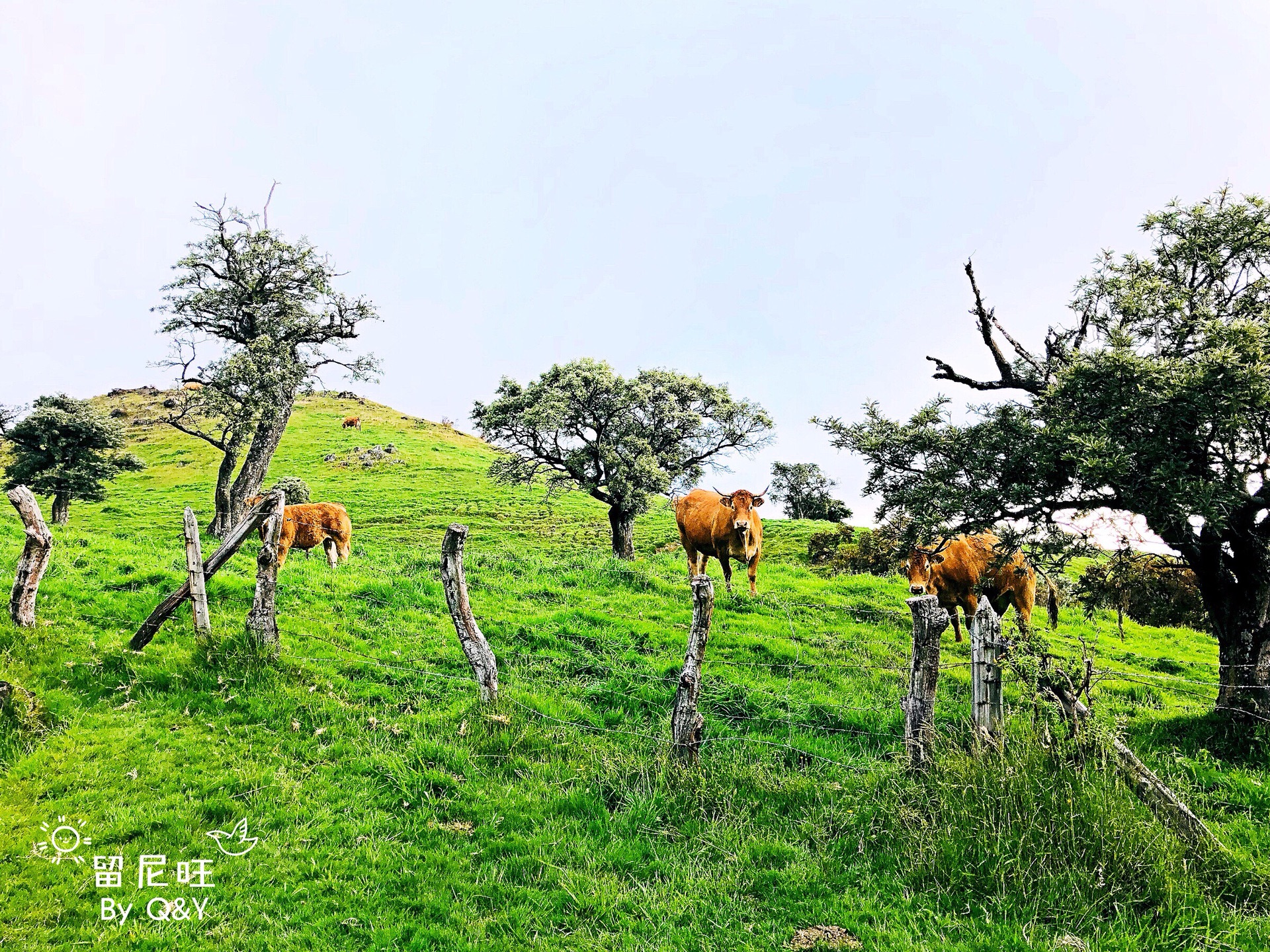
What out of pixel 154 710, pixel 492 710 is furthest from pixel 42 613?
pixel 492 710

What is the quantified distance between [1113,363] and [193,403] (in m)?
24.9

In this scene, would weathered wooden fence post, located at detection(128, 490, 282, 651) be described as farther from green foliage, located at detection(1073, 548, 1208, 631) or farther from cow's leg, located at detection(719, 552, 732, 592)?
green foliage, located at detection(1073, 548, 1208, 631)

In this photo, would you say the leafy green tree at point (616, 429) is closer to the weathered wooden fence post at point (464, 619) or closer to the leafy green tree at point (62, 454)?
the weathered wooden fence post at point (464, 619)

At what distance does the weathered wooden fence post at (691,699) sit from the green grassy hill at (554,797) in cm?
25

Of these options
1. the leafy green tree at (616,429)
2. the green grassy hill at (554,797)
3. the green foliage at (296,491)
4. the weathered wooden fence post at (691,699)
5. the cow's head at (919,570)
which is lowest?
the green grassy hill at (554,797)

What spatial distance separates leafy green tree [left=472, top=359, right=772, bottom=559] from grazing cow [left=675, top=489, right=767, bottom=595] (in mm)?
5895

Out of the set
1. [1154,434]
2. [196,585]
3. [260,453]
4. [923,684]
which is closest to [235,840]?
[196,585]

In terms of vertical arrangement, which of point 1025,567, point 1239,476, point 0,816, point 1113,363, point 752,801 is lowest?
point 0,816

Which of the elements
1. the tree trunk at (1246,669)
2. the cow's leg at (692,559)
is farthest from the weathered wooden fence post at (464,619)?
the cow's leg at (692,559)

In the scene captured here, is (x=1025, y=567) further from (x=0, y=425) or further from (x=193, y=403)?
(x=0, y=425)

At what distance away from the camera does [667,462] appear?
26.6 meters

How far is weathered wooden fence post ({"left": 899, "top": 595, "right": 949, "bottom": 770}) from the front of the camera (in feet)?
20.8

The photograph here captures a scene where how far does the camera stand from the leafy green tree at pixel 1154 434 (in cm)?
795

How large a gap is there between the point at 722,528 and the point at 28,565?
1336cm
